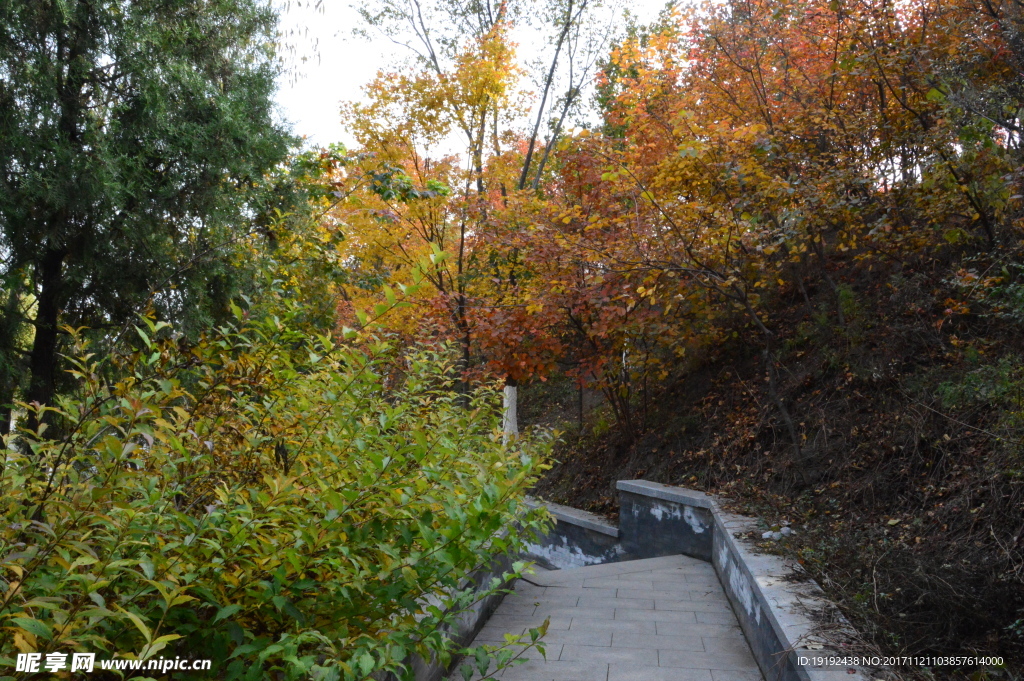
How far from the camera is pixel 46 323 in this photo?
904cm

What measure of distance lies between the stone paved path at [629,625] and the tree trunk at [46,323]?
7027 millimetres

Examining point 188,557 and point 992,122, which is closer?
point 188,557

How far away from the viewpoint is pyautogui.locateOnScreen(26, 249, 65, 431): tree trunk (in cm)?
906

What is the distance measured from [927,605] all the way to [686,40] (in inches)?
284

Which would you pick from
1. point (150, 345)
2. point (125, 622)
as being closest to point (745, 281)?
point (150, 345)

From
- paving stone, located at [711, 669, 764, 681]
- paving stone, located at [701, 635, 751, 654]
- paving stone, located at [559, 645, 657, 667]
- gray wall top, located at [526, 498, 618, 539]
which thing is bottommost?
gray wall top, located at [526, 498, 618, 539]

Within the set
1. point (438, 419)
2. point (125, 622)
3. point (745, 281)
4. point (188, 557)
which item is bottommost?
point (125, 622)

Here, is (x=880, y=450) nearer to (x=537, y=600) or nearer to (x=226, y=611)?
(x=537, y=600)

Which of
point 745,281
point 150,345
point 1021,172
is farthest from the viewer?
point 745,281

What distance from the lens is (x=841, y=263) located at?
8750mm

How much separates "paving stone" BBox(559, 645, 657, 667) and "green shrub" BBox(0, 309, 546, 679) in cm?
138

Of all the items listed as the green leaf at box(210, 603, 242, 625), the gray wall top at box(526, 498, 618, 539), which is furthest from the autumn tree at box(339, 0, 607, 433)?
the green leaf at box(210, 603, 242, 625)

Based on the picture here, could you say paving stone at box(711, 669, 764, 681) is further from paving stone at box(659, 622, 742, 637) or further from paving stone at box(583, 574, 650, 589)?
paving stone at box(583, 574, 650, 589)

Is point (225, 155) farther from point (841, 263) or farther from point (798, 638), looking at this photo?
point (798, 638)
